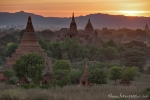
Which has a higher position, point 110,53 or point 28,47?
point 28,47

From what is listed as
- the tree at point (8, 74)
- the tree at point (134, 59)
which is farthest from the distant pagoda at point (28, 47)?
the tree at point (134, 59)

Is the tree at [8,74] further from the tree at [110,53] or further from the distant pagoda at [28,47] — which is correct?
the tree at [110,53]

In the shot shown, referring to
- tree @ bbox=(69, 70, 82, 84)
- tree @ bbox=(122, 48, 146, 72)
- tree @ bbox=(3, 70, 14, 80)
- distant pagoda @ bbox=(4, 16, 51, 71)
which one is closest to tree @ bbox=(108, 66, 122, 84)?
tree @ bbox=(69, 70, 82, 84)

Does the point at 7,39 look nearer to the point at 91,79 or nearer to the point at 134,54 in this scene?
the point at 134,54

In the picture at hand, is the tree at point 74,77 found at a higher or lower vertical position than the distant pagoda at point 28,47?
lower

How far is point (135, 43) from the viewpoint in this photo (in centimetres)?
6319

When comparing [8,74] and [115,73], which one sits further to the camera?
[8,74]

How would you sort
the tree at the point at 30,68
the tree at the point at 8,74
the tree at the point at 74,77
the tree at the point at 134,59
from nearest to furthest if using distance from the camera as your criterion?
1. the tree at the point at 30,68
2. the tree at the point at 74,77
3. the tree at the point at 8,74
4. the tree at the point at 134,59

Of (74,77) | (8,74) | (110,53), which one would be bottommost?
(8,74)

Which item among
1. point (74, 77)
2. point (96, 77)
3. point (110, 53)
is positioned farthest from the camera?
point (110, 53)

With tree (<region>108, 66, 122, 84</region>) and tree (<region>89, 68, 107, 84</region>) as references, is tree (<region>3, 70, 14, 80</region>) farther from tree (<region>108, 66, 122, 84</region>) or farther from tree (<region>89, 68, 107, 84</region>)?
tree (<region>108, 66, 122, 84</region>)

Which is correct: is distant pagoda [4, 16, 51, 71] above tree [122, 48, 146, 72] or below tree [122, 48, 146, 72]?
above

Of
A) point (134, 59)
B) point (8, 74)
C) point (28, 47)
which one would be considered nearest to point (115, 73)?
point (8, 74)

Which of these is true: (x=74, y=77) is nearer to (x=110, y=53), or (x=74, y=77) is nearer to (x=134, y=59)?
(x=134, y=59)
